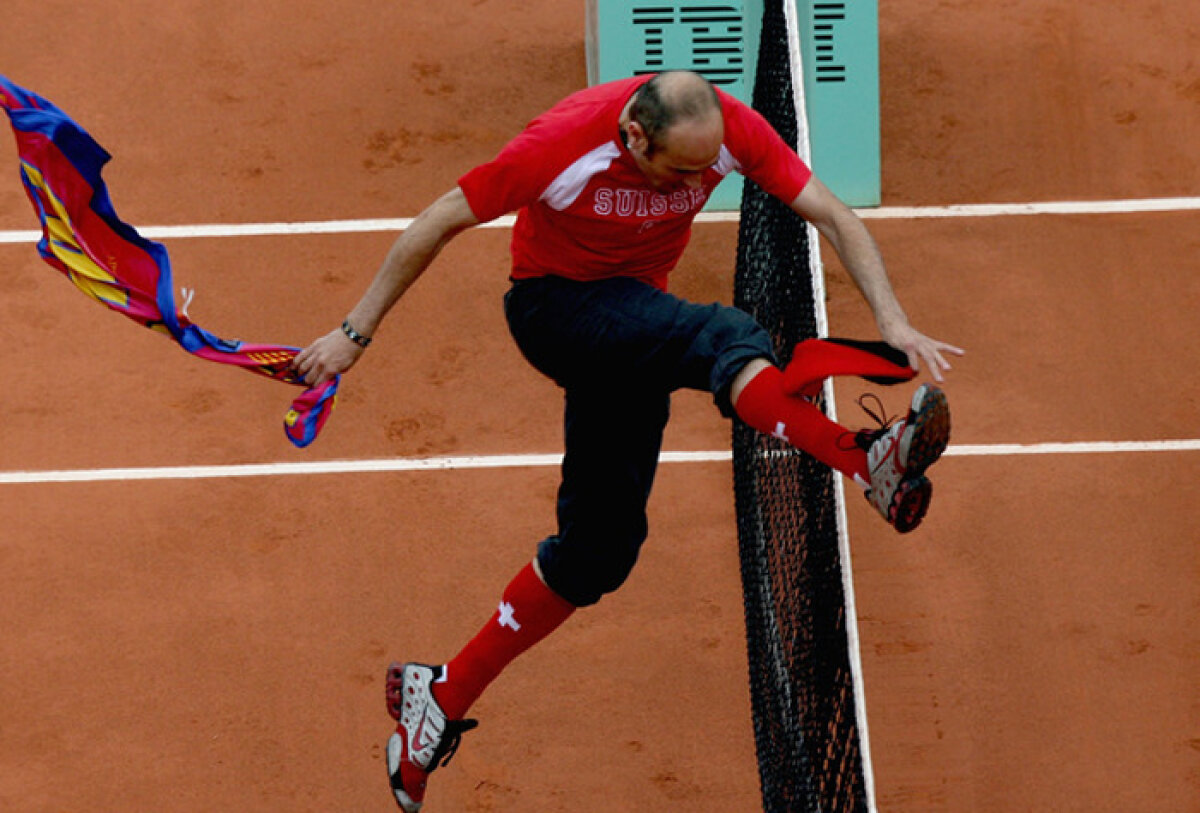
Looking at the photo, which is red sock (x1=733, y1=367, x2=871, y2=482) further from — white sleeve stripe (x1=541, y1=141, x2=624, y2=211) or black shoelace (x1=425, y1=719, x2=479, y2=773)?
black shoelace (x1=425, y1=719, x2=479, y2=773)

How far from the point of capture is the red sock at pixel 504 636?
586cm

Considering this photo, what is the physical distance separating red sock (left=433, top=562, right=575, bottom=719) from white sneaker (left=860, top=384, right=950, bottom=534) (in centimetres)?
155

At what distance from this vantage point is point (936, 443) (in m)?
4.42

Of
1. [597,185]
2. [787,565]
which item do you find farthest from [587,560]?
[597,185]

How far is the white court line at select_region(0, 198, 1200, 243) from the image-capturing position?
8.86 meters

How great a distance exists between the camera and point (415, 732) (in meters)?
6.00

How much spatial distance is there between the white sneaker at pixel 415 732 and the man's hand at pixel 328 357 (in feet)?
4.44

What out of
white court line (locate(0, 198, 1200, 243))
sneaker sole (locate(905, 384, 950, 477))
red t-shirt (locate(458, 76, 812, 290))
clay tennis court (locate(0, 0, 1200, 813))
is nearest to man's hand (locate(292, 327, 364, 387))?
red t-shirt (locate(458, 76, 812, 290))

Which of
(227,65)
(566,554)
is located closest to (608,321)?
(566,554)

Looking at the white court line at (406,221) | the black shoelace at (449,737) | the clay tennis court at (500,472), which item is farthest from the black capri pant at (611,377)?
the white court line at (406,221)

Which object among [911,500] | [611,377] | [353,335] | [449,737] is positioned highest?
[353,335]

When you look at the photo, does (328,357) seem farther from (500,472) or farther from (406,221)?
(406,221)

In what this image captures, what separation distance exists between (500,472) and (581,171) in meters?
2.75

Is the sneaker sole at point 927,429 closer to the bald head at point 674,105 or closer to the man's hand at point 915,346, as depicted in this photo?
the man's hand at point 915,346
